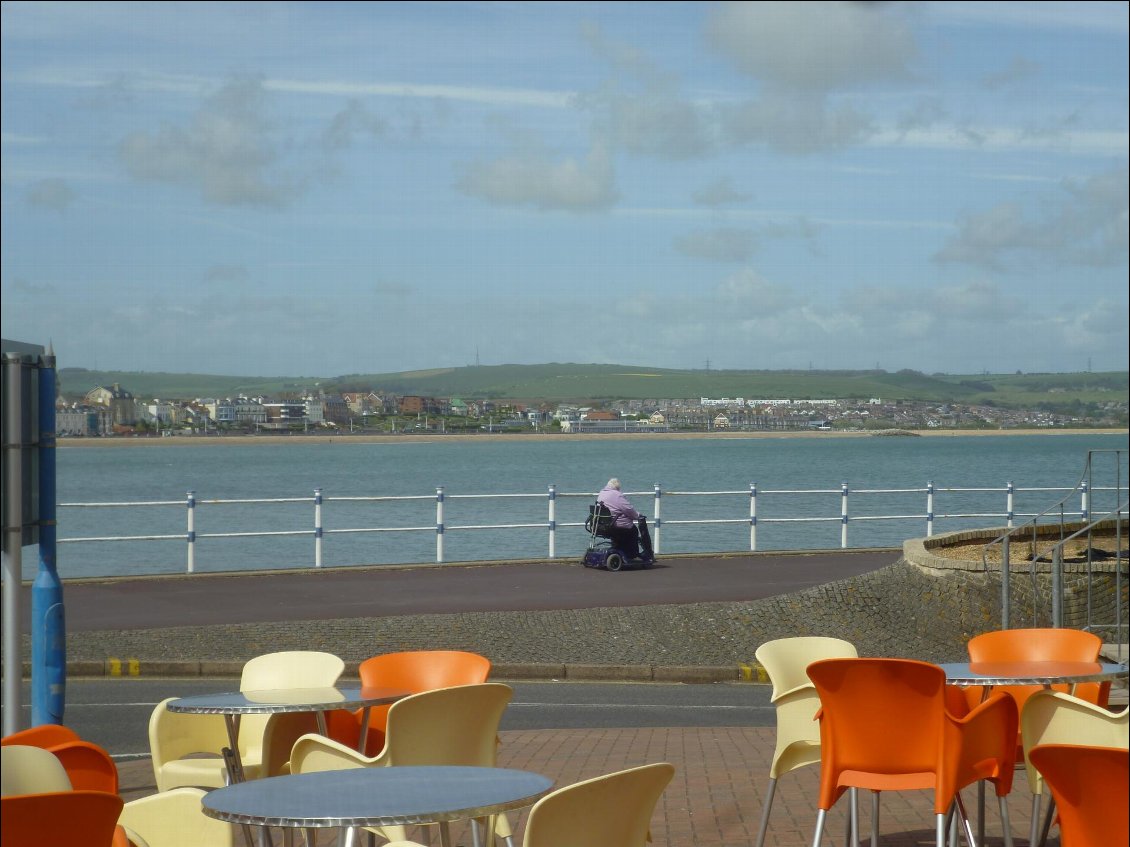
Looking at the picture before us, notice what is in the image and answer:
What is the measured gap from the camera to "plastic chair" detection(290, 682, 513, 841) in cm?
571

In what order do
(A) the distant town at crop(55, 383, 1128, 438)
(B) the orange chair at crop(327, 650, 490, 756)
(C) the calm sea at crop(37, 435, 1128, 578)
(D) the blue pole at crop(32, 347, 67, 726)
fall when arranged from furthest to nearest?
(A) the distant town at crop(55, 383, 1128, 438), (C) the calm sea at crop(37, 435, 1128, 578), (D) the blue pole at crop(32, 347, 67, 726), (B) the orange chair at crop(327, 650, 490, 756)

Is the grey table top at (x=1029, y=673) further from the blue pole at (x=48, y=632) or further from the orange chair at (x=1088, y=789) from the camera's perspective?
the blue pole at (x=48, y=632)

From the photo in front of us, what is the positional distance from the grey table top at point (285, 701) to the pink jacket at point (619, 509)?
14.3 m

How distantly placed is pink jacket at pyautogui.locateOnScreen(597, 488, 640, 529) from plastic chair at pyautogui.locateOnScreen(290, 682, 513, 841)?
15197mm

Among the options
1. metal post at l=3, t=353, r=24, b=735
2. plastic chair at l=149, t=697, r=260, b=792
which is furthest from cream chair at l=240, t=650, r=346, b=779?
metal post at l=3, t=353, r=24, b=735

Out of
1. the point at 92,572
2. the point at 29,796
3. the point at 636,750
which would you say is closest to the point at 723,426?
the point at 92,572

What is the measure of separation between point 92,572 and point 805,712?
31450mm

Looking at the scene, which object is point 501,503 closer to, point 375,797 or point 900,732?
point 900,732

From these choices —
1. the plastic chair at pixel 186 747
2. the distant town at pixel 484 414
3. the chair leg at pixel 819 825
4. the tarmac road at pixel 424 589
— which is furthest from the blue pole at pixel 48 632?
the distant town at pixel 484 414

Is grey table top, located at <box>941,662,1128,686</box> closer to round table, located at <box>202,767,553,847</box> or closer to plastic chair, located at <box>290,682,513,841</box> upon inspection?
plastic chair, located at <box>290,682,513,841</box>

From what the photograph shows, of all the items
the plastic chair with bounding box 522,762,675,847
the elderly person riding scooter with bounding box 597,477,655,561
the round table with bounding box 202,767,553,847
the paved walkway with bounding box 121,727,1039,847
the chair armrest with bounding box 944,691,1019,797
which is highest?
the plastic chair with bounding box 522,762,675,847

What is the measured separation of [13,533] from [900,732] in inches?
171

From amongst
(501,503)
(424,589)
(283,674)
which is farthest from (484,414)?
(283,674)

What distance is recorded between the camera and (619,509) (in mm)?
21609
